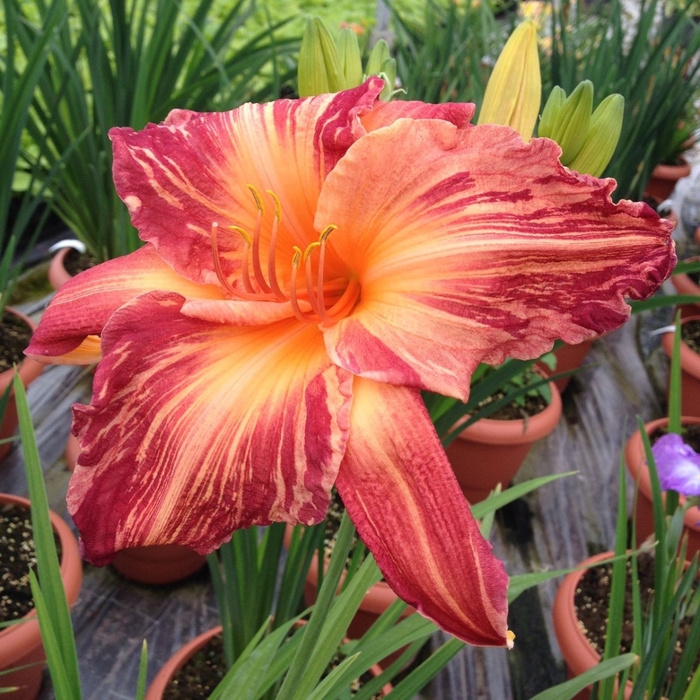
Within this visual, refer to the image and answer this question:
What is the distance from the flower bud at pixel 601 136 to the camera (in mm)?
409

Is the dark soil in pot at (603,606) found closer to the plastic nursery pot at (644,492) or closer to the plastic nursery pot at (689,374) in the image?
the plastic nursery pot at (644,492)

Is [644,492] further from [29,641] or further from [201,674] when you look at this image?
[29,641]

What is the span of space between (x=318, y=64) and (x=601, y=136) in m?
0.18

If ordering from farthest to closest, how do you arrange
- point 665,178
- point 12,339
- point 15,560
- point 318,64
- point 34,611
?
point 665,178 < point 12,339 < point 15,560 < point 34,611 < point 318,64

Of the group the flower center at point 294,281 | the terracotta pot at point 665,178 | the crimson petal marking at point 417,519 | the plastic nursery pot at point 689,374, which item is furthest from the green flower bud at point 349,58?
→ the terracotta pot at point 665,178

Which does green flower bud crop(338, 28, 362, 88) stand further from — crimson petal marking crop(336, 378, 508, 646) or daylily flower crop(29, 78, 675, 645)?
crimson petal marking crop(336, 378, 508, 646)

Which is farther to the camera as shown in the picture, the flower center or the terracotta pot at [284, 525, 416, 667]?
the terracotta pot at [284, 525, 416, 667]

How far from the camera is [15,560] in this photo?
837 mm

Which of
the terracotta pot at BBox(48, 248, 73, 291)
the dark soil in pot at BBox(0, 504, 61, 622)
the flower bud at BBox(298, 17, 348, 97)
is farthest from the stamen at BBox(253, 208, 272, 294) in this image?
the terracotta pot at BBox(48, 248, 73, 291)

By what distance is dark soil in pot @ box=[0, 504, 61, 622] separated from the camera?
787 mm

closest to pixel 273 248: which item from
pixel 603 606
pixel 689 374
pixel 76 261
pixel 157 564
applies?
pixel 157 564

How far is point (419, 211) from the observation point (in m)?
0.35

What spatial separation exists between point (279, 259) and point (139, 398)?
0.45 ft

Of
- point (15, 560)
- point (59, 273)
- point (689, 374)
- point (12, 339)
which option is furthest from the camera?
point (689, 374)
